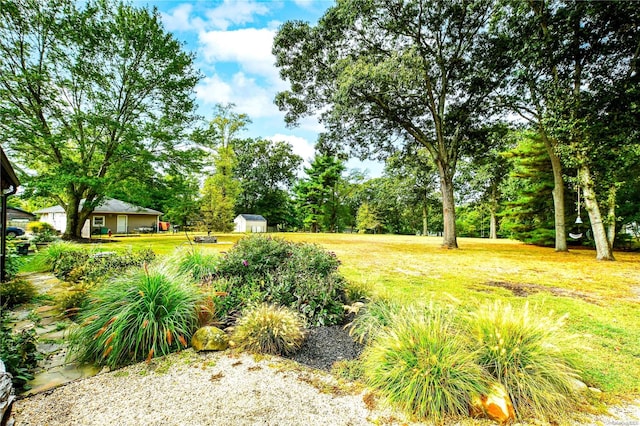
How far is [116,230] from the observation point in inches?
941

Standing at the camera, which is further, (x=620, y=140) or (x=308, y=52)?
(x=308, y=52)

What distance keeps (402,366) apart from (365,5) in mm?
11734

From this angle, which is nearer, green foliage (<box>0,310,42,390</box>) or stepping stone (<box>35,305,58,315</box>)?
green foliage (<box>0,310,42,390</box>)

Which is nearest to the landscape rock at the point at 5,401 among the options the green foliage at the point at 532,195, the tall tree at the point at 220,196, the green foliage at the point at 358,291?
the green foliage at the point at 358,291

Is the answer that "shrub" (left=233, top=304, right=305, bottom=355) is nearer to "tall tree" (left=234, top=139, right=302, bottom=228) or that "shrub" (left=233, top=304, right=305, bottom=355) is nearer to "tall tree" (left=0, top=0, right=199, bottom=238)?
"tall tree" (left=0, top=0, right=199, bottom=238)

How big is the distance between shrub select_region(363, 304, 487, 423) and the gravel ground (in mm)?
134

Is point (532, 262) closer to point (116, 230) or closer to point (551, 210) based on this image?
point (551, 210)

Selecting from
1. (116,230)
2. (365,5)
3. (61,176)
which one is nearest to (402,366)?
(365,5)

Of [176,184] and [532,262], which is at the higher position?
[176,184]

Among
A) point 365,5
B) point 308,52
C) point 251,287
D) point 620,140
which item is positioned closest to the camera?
point 251,287

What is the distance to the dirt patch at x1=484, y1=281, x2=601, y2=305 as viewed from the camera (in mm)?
4836

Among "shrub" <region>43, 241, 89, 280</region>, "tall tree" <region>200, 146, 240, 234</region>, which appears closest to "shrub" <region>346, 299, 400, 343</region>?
"shrub" <region>43, 241, 89, 280</region>

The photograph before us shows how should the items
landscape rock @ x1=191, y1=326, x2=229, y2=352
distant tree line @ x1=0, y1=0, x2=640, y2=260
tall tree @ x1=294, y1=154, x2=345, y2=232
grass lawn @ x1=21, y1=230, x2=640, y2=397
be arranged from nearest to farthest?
1. grass lawn @ x1=21, y1=230, x2=640, y2=397
2. landscape rock @ x1=191, y1=326, x2=229, y2=352
3. distant tree line @ x1=0, y1=0, x2=640, y2=260
4. tall tree @ x1=294, y1=154, x2=345, y2=232

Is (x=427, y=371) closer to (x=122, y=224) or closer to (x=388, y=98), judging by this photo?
(x=388, y=98)
